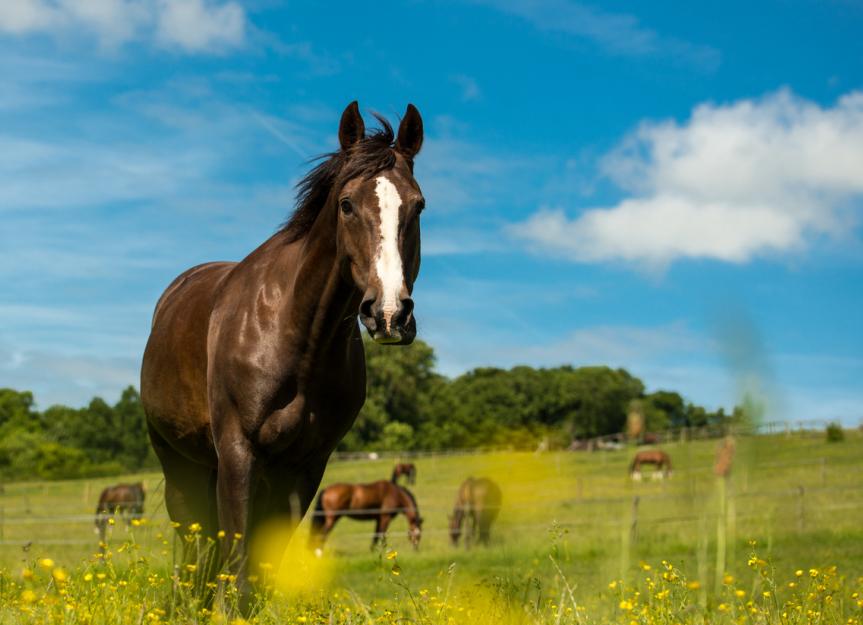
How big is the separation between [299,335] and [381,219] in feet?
3.04

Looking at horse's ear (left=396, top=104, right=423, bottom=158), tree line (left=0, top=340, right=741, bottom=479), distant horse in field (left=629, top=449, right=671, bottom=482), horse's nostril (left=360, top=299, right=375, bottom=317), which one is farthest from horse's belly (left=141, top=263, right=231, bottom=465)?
tree line (left=0, top=340, right=741, bottom=479)

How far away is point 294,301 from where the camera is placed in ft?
15.3

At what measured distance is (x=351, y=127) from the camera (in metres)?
4.67

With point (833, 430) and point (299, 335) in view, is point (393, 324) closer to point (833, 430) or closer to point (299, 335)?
point (299, 335)

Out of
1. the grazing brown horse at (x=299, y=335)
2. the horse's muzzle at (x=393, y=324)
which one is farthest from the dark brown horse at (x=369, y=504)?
the horse's muzzle at (x=393, y=324)

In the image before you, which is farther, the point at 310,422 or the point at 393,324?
the point at 310,422

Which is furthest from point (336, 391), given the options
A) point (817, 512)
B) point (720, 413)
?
point (817, 512)

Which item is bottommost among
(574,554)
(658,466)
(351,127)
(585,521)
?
(574,554)

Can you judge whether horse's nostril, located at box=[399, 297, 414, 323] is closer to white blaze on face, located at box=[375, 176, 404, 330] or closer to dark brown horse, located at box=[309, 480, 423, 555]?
white blaze on face, located at box=[375, 176, 404, 330]

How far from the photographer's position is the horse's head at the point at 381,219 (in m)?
3.77

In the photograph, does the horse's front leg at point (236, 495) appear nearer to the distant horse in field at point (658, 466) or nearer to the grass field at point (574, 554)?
the grass field at point (574, 554)

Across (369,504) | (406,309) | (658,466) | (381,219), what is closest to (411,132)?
(381,219)

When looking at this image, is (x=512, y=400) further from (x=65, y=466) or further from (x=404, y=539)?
(x=65, y=466)

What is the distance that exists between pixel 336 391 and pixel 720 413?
3241mm
